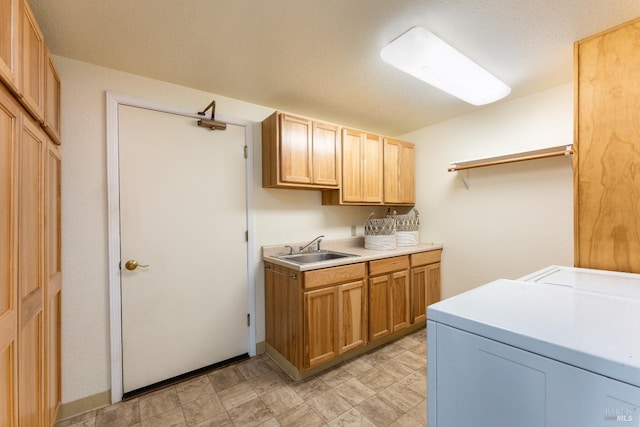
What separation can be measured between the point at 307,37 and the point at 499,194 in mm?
2226

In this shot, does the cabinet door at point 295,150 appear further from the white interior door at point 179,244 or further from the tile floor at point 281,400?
the tile floor at point 281,400

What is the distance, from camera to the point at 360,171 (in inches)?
110

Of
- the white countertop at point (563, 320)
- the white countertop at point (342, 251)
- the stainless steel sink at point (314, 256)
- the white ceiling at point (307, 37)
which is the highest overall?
the white ceiling at point (307, 37)

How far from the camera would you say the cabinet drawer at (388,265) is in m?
2.41

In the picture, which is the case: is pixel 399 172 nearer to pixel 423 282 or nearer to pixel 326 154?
pixel 326 154

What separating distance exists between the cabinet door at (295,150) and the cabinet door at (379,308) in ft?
3.69

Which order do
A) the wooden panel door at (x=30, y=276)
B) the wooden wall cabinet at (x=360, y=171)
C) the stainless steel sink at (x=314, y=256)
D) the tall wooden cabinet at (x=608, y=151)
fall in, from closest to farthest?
the wooden panel door at (x=30, y=276)
the tall wooden cabinet at (x=608, y=151)
the stainless steel sink at (x=314, y=256)
the wooden wall cabinet at (x=360, y=171)

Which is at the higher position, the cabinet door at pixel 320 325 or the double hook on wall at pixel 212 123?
the double hook on wall at pixel 212 123

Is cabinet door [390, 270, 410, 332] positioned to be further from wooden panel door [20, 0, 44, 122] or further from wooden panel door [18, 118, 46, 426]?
wooden panel door [20, 0, 44, 122]

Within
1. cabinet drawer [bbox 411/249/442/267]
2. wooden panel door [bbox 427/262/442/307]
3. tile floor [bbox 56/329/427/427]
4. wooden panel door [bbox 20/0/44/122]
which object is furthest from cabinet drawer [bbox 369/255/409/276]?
wooden panel door [bbox 20/0/44/122]

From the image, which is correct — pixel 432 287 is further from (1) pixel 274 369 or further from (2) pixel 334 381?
(1) pixel 274 369

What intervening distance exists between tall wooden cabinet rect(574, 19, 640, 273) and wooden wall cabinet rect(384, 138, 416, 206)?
5.43 feet

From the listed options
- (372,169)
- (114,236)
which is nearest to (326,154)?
(372,169)

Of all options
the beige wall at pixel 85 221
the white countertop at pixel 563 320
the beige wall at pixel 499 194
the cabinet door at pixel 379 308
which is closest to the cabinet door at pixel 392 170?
the beige wall at pixel 499 194
